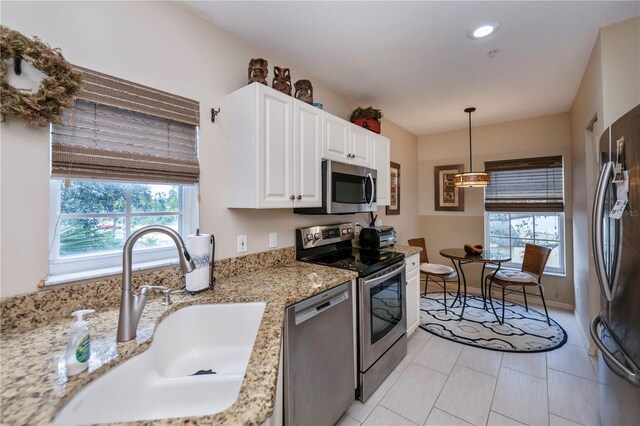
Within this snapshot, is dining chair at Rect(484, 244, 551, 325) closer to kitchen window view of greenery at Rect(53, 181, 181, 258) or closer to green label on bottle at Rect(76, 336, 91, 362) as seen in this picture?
kitchen window view of greenery at Rect(53, 181, 181, 258)

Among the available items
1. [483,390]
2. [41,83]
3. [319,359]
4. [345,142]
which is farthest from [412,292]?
[41,83]

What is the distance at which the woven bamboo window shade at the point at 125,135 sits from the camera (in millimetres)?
1217

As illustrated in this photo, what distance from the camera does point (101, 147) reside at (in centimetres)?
129

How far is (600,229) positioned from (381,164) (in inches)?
72.9

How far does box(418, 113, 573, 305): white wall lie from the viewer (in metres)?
3.48

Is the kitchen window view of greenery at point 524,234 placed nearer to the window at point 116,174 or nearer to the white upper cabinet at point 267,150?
the white upper cabinet at point 267,150

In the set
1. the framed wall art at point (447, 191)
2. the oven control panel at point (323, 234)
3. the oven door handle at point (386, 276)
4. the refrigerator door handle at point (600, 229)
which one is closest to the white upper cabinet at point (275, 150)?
the oven control panel at point (323, 234)

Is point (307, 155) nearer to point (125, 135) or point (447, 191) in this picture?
point (125, 135)

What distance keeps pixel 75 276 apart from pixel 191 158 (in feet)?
2.65

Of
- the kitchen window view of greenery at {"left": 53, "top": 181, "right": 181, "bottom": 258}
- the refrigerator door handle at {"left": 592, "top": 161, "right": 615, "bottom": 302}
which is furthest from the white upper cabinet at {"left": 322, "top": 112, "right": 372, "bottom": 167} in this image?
the refrigerator door handle at {"left": 592, "top": 161, "right": 615, "bottom": 302}

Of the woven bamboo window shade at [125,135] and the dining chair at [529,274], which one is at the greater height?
the woven bamboo window shade at [125,135]

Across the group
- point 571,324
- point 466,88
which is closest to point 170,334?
point 466,88

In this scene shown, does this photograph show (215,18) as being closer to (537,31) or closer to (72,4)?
(72,4)

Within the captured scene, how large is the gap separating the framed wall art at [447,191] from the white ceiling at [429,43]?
4.52 feet
